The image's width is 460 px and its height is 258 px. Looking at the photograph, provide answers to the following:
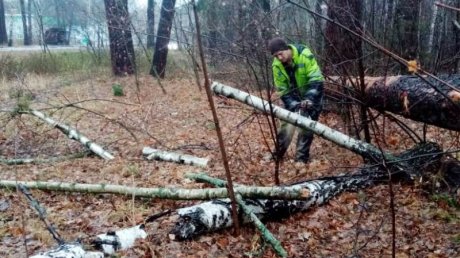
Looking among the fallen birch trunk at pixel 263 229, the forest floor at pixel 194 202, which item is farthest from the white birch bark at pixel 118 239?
the fallen birch trunk at pixel 263 229

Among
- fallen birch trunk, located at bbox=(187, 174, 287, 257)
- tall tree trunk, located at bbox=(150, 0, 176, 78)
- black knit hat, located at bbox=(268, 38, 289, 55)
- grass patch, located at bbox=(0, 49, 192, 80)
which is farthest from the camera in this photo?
grass patch, located at bbox=(0, 49, 192, 80)

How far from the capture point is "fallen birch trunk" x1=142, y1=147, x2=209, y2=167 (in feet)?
20.7

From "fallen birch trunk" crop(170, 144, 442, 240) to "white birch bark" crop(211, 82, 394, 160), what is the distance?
24 cm

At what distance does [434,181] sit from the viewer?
183 inches

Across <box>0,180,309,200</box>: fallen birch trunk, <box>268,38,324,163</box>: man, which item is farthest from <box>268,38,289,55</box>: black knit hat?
<box>0,180,309,200</box>: fallen birch trunk

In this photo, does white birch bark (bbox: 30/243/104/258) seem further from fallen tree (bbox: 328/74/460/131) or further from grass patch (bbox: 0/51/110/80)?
grass patch (bbox: 0/51/110/80)

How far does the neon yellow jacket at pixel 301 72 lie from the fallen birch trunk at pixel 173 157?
1.48 metres

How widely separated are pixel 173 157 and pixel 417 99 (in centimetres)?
339

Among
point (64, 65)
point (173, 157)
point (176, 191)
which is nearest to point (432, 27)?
point (173, 157)

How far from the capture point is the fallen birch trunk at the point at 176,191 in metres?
4.18

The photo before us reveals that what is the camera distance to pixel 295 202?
14.5 feet


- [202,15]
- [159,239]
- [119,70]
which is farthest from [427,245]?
[202,15]

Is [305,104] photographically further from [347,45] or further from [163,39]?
[163,39]

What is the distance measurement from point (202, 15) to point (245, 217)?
18.5 meters
